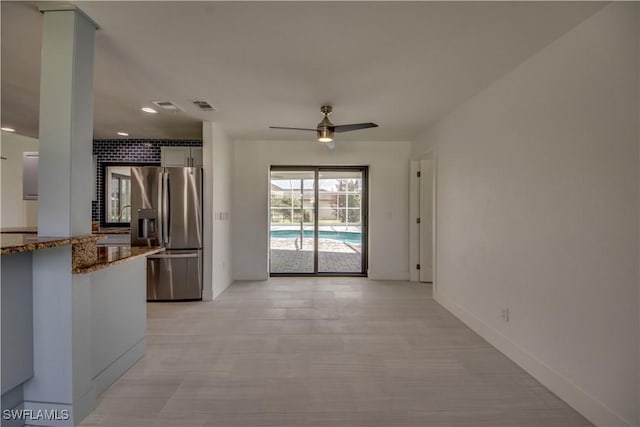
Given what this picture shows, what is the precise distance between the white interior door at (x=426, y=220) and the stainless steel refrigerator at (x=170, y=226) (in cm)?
357

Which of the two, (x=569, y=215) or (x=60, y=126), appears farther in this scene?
(x=569, y=215)

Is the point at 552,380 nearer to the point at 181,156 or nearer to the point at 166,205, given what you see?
the point at 166,205

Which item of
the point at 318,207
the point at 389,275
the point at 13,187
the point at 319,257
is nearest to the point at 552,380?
the point at 389,275

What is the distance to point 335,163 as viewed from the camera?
17.3 ft

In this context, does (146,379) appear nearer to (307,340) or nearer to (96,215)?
(307,340)

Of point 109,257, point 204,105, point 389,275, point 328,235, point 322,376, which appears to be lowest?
point 322,376

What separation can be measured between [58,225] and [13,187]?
5104 millimetres

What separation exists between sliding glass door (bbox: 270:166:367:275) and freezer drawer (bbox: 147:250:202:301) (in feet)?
5.69

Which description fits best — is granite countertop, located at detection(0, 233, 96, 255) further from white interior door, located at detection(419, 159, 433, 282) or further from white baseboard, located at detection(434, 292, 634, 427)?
white interior door, located at detection(419, 159, 433, 282)

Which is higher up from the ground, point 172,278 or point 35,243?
point 35,243

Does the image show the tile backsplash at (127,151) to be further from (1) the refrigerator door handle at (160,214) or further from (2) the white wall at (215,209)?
(1) the refrigerator door handle at (160,214)

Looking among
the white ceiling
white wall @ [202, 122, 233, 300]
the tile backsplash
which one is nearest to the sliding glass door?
white wall @ [202, 122, 233, 300]

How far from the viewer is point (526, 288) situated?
7.64 ft

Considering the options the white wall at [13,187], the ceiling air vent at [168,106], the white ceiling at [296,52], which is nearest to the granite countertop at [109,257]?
the white ceiling at [296,52]
